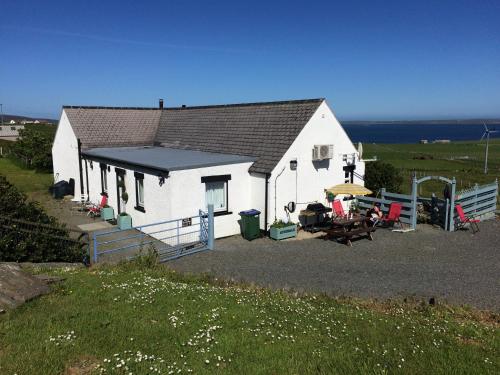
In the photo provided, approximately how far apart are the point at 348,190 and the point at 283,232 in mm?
3468

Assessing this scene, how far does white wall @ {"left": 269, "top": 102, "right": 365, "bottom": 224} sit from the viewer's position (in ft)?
54.6

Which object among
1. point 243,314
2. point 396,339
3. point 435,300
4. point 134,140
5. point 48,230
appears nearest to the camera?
point 396,339

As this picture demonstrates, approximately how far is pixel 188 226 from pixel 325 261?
524cm

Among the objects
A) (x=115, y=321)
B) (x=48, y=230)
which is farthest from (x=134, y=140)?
(x=115, y=321)

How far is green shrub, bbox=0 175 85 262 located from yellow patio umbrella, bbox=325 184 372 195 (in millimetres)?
10141

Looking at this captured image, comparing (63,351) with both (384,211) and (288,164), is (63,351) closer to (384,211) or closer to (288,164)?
(288,164)

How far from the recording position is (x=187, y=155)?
61.5ft

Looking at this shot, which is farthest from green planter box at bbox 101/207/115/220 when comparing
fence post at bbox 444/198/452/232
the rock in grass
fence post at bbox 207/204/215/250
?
fence post at bbox 444/198/452/232

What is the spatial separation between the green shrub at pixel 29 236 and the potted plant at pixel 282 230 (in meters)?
7.00

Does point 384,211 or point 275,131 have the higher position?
point 275,131

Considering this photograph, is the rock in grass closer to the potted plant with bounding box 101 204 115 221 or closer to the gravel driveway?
the gravel driveway

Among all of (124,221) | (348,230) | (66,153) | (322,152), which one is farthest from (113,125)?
(348,230)

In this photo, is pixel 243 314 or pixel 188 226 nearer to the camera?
pixel 243 314

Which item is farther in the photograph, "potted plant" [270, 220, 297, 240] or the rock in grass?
"potted plant" [270, 220, 297, 240]
